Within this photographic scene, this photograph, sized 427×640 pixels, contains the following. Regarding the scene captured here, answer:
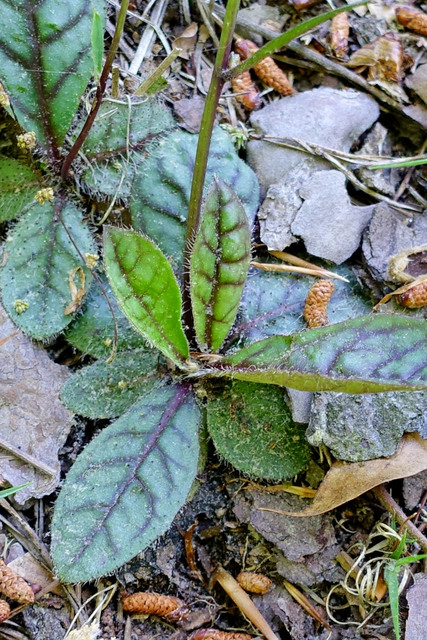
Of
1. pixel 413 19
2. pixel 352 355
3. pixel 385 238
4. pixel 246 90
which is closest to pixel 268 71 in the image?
pixel 246 90

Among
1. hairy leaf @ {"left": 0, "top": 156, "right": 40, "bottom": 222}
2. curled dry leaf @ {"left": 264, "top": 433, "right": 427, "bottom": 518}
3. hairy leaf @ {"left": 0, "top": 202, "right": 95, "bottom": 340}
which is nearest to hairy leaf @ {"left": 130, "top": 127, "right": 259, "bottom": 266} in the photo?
hairy leaf @ {"left": 0, "top": 202, "right": 95, "bottom": 340}

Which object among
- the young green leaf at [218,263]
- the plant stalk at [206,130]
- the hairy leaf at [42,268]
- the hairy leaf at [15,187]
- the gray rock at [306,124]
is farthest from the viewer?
the gray rock at [306,124]

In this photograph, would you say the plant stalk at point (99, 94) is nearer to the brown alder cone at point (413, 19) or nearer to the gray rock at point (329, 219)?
the gray rock at point (329, 219)

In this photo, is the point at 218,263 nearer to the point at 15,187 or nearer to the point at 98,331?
the point at 98,331

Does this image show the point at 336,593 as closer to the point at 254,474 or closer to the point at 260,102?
the point at 254,474

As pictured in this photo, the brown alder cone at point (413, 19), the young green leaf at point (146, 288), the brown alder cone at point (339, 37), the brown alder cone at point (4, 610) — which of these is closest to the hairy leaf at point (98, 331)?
the young green leaf at point (146, 288)

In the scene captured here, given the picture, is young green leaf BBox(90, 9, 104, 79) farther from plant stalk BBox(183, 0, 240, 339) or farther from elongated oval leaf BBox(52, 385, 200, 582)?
elongated oval leaf BBox(52, 385, 200, 582)
